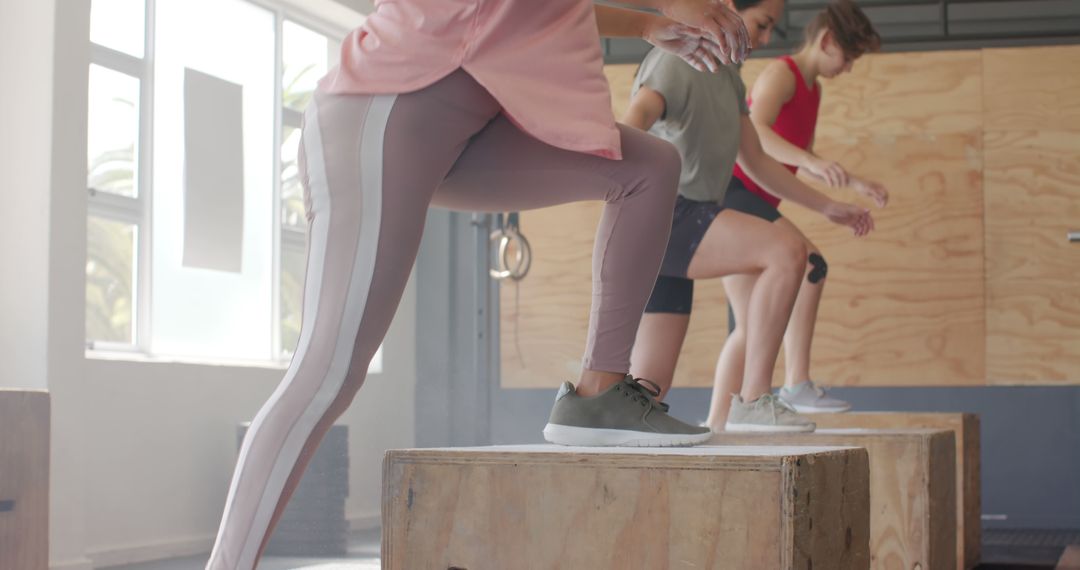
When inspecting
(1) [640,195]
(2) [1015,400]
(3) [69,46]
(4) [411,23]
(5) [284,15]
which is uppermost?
(5) [284,15]

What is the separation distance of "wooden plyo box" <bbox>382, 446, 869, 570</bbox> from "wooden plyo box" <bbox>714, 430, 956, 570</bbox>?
2.88 ft

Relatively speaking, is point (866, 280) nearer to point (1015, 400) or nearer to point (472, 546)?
point (1015, 400)

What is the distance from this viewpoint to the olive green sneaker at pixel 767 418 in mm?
2688

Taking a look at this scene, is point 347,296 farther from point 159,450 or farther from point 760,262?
point 159,450

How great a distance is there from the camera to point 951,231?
5102mm

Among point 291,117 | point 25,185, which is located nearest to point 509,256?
point 291,117

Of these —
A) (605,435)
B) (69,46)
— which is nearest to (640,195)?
(605,435)

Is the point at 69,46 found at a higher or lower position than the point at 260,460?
higher

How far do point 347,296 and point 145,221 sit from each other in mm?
3216

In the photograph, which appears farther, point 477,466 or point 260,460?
point 477,466

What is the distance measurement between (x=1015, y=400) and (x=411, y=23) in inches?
164

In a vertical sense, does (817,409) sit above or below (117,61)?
below

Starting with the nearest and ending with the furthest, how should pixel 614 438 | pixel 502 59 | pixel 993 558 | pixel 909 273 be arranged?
pixel 502 59 → pixel 614 438 → pixel 993 558 → pixel 909 273

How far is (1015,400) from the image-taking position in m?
5.03
